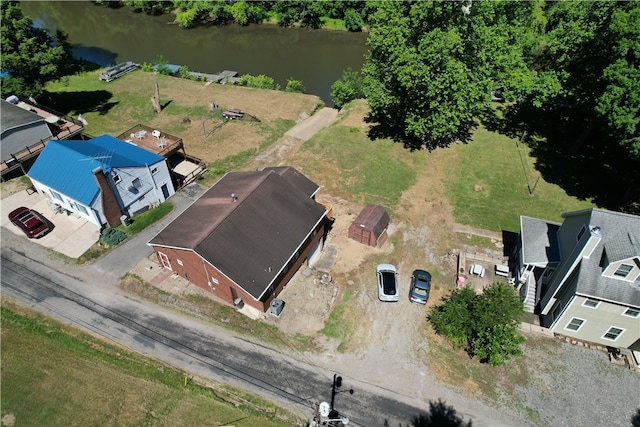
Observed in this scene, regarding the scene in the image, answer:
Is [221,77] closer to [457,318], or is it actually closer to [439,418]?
[457,318]

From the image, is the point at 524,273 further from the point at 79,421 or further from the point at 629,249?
the point at 79,421

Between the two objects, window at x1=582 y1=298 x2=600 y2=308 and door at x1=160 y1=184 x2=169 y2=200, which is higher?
door at x1=160 y1=184 x2=169 y2=200

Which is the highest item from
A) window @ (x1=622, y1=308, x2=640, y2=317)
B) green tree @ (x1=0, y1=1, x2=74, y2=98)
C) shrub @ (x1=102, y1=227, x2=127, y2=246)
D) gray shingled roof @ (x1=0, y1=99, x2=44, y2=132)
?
green tree @ (x1=0, y1=1, x2=74, y2=98)

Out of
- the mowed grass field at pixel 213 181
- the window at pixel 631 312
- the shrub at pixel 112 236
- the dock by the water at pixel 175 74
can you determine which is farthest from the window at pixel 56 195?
the window at pixel 631 312

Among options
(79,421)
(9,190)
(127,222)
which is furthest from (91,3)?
(79,421)

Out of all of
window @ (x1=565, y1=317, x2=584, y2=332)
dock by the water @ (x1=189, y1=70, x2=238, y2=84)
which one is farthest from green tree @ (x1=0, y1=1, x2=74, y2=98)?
window @ (x1=565, y1=317, x2=584, y2=332)

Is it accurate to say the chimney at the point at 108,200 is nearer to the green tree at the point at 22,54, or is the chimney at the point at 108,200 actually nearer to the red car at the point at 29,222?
the red car at the point at 29,222

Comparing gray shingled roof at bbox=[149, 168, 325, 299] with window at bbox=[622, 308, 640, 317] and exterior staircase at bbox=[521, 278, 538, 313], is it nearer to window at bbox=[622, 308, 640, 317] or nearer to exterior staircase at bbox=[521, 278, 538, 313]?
exterior staircase at bbox=[521, 278, 538, 313]

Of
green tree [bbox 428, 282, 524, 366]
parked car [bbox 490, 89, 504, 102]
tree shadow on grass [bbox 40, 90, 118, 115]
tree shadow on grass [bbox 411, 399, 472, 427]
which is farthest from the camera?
parked car [bbox 490, 89, 504, 102]
